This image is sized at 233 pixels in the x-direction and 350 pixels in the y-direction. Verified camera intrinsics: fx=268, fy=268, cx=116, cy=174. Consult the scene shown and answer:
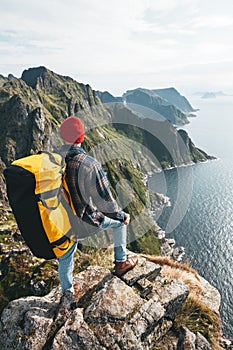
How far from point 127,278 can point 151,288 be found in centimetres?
86

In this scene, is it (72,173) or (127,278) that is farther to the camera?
(127,278)

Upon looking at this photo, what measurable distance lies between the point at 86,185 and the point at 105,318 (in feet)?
11.6

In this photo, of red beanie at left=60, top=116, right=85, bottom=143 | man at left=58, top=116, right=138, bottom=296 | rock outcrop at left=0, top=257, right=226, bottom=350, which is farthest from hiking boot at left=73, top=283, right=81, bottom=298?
red beanie at left=60, top=116, right=85, bottom=143

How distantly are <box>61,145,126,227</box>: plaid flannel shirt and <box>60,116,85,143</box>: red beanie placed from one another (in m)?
0.23

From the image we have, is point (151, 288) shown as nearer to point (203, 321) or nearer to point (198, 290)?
point (203, 321)

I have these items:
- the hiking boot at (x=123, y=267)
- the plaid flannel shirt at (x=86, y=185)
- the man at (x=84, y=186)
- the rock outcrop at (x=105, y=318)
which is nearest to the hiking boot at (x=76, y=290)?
the rock outcrop at (x=105, y=318)

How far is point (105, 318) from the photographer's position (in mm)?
Answer: 7074

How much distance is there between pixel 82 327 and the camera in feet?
22.3

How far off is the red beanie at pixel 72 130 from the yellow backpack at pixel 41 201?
1.88 ft

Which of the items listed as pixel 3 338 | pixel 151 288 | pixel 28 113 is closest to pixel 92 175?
pixel 151 288

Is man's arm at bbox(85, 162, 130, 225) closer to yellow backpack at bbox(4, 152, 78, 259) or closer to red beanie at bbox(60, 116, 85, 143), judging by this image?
yellow backpack at bbox(4, 152, 78, 259)

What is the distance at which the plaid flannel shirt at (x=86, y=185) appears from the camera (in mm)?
6852

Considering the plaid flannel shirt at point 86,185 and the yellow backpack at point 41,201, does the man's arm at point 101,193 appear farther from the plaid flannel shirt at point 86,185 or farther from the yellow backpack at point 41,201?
the yellow backpack at point 41,201

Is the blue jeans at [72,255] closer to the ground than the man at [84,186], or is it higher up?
closer to the ground
